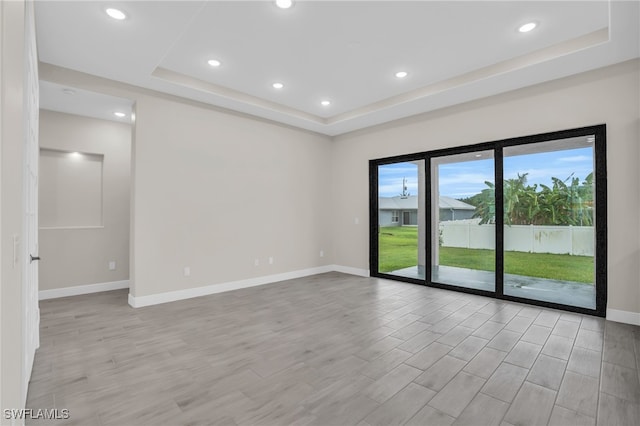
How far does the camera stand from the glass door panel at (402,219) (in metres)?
5.68

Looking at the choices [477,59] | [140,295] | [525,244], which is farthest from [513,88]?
[140,295]

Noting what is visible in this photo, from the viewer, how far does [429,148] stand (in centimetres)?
527

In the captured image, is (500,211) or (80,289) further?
(80,289)

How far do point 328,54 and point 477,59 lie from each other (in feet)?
5.84

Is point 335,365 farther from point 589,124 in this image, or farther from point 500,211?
point 589,124

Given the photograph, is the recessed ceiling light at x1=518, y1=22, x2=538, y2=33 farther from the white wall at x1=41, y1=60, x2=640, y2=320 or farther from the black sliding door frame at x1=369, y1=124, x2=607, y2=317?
the black sliding door frame at x1=369, y1=124, x2=607, y2=317

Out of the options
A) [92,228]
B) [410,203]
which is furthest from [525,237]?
[92,228]

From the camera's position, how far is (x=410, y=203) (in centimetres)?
583

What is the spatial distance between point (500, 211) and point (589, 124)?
1.44m

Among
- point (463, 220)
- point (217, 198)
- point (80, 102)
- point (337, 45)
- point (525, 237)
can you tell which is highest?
point (337, 45)

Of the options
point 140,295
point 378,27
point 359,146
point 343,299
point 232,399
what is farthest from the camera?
point 359,146

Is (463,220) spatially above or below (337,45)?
below

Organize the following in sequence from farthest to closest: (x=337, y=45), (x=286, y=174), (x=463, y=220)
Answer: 1. (x=286, y=174)
2. (x=463, y=220)
3. (x=337, y=45)

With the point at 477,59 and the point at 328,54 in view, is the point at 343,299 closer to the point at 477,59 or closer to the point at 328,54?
the point at 328,54
